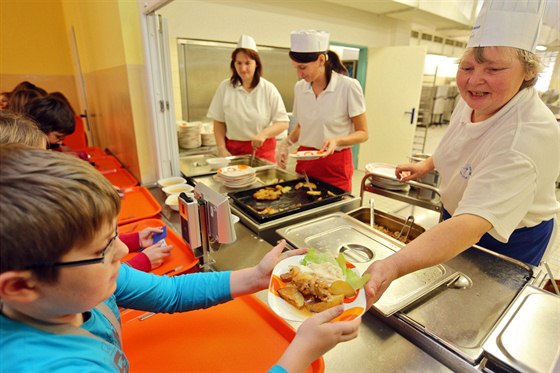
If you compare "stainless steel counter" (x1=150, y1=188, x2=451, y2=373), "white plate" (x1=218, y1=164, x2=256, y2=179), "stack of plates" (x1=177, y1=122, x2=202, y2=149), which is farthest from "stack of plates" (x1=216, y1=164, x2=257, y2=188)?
"stack of plates" (x1=177, y1=122, x2=202, y2=149)

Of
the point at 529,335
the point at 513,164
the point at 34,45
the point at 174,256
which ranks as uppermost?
the point at 34,45

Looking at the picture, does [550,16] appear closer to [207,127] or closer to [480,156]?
[480,156]

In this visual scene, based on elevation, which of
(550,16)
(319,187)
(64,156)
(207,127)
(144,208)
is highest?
(550,16)

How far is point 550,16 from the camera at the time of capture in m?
1.93

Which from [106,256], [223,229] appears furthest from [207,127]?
[106,256]

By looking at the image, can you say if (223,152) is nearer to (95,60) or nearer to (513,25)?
(95,60)

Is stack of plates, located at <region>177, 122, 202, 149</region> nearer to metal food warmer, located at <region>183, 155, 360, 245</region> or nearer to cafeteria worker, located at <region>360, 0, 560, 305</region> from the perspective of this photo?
metal food warmer, located at <region>183, 155, 360, 245</region>

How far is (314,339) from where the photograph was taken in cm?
56

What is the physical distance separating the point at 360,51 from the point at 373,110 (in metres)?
0.90

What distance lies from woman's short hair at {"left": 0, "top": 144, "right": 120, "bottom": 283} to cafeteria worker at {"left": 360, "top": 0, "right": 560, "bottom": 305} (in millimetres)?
613

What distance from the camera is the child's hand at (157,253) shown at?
44.9 inches

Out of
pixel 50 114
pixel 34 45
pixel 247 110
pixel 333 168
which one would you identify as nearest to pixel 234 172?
pixel 333 168

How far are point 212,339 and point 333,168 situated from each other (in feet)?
4.68

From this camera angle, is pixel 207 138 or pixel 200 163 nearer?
pixel 200 163
